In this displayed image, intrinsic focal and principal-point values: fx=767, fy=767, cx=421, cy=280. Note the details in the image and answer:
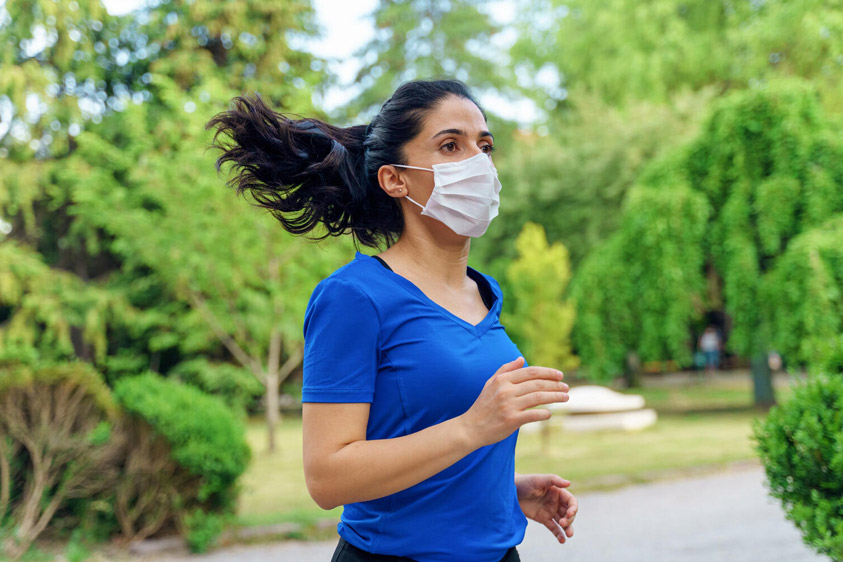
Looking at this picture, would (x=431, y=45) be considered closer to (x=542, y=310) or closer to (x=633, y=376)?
(x=633, y=376)

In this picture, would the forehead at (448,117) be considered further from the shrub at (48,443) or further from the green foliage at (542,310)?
the green foliage at (542,310)

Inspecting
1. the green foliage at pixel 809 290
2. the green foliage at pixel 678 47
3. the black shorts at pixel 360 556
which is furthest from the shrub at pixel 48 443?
the green foliage at pixel 678 47

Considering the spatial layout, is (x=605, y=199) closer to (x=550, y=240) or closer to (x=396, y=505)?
(x=550, y=240)

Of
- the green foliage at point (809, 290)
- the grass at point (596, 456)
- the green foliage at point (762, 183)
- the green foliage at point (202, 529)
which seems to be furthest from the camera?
the green foliage at point (762, 183)

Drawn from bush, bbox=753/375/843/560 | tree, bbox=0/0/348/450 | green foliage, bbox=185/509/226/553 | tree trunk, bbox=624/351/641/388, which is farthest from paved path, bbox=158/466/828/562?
tree trunk, bbox=624/351/641/388

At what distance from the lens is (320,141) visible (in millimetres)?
2045

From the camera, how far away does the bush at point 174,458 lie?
5.98m

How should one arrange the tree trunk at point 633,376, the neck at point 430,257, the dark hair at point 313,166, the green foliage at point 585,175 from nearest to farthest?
the neck at point 430,257
the dark hair at point 313,166
the green foliage at point 585,175
the tree trunk at point 633,376

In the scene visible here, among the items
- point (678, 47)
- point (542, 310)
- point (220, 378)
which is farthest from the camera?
point (678, 47)

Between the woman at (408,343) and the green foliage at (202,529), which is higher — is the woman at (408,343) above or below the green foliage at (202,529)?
above

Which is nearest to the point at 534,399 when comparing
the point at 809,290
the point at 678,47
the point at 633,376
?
Result: the point at 809,290

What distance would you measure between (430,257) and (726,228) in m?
13.8

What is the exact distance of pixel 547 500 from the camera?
6.81ft

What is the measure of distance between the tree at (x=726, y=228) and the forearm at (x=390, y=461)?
12.7m
